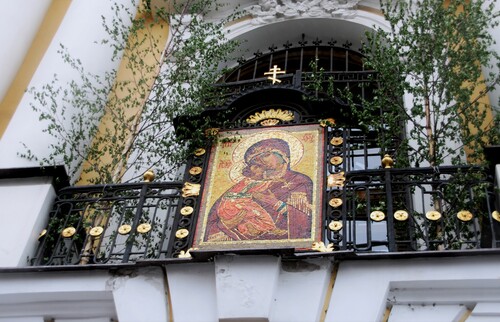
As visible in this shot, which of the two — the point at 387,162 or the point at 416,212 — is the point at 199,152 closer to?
the point at 387,162

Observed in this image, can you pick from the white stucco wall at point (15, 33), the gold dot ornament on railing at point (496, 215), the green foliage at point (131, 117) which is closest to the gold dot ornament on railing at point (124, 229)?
the green foliage at point (131, 117)

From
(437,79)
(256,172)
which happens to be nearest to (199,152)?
(256,172)

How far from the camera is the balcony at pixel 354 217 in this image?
22.0ft

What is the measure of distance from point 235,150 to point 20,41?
3.95 meters

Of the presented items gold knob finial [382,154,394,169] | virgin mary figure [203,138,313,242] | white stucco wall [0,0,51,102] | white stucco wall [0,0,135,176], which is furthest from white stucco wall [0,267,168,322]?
white stucco wall [0,0,51,102]

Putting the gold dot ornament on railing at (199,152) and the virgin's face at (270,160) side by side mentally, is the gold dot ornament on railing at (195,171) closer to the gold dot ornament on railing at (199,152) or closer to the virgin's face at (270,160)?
the gold dot ornament on railing at (199,152)

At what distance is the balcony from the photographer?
669 centimetres

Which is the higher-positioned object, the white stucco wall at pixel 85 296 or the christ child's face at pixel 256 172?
the christ child's face at pixel 256 172

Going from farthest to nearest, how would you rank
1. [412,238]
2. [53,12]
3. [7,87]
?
[53,12] → [7,87] → [412,238]

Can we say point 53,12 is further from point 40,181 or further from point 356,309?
point 356,309

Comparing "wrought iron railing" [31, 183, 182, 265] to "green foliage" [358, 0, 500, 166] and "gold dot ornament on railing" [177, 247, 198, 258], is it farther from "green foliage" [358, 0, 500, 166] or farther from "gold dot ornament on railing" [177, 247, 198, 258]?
"green foliage" [358, 0, 500, 166]

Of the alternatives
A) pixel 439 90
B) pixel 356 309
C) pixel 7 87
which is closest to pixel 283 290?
pixel 356 309

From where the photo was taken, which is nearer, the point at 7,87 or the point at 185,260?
the point at 185,260

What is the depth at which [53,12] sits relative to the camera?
37.9 feet
